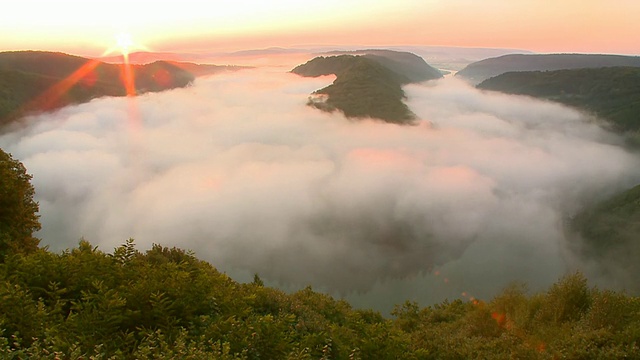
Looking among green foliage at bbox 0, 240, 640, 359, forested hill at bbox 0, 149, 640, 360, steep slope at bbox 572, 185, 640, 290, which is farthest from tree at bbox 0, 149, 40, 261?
steep slope at bbox 572, 185, 640, 290

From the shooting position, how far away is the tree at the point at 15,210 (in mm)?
27209

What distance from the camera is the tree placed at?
2721 cm

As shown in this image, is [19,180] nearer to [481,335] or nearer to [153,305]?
[153,305]

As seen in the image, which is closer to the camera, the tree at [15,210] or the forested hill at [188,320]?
the forested hill at [188,320]

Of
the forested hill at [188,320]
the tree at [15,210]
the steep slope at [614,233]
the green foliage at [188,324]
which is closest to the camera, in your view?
the green foliage at [188,324]

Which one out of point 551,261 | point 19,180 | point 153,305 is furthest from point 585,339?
point 551,261

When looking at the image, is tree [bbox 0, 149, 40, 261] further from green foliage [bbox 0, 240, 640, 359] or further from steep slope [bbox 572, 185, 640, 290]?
steep slope [bbox 572, 185, 640, 290]

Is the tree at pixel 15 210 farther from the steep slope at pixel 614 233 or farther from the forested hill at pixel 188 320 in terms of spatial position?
the steep slope at pixel 614 233

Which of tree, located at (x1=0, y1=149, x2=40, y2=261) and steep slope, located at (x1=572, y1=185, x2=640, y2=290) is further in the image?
steep slope, located at (x1=572, y1=185, x2=640, y2=290)

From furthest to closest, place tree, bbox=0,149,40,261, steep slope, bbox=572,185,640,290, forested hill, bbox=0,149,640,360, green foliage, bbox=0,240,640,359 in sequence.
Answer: steep slope, bbox=572,185,640,290
tree, bbox=0,149,40,261
forested hill, bbox=0,149,640,360
green foliage, bbox=0,240,640,359

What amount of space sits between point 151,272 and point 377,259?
168314mm

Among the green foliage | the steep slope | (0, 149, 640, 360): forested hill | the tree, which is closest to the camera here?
the green foliage

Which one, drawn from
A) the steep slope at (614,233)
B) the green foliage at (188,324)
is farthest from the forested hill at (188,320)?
the steep slope at (614,233)

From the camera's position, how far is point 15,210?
29.2 metres
